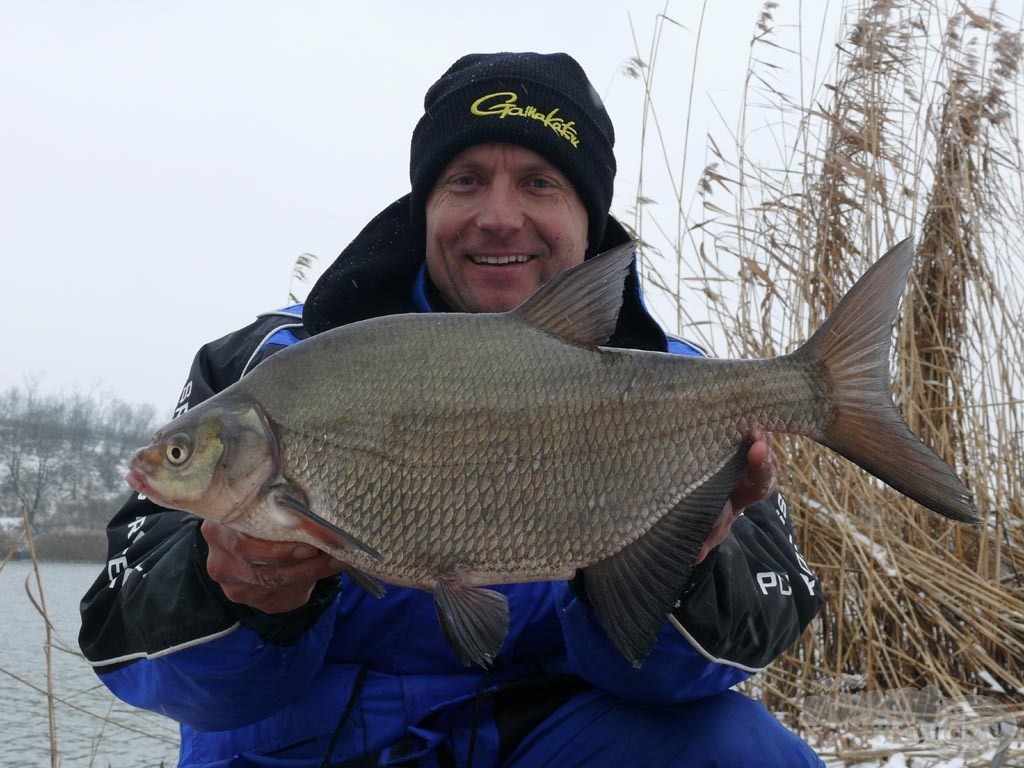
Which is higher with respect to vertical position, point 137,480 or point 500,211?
point 500,211

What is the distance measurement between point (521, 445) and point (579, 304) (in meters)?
0.28

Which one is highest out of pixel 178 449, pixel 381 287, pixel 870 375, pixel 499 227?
pixel 499 227

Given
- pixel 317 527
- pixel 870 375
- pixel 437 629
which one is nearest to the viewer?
pixel 317 527

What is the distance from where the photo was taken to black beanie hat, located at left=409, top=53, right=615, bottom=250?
2.62 metres

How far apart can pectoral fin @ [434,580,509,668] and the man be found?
0.73ft

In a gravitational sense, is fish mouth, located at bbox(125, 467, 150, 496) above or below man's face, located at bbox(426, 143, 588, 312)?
below

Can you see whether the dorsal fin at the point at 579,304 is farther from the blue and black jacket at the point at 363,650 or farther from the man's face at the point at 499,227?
the man's face at the point at 499,227

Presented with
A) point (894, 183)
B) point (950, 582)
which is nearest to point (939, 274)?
point (894, 183)

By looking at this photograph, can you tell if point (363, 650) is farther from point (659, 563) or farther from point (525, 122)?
point (525, 122)

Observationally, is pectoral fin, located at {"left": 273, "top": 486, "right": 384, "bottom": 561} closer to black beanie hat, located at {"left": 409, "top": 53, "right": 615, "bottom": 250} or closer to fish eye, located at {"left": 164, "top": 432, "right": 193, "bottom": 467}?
fish eye, located at {"left": 164, "top": 432, "right": 193, "bottom": 467}

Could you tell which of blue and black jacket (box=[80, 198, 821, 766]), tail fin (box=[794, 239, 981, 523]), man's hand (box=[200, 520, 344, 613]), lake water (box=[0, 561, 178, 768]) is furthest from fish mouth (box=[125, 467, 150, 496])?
lake water (box=[0, 561, 178, 768])

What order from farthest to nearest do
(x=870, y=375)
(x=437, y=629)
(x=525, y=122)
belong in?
(x=525, y=122) < (x=437, y=629) < (x=870, y=375)

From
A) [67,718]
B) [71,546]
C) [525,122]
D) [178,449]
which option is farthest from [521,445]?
[71,546]

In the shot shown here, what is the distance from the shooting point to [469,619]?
5.34 ft
